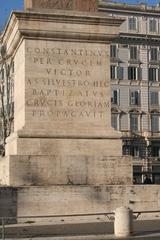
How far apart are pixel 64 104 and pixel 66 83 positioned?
2.34 ft

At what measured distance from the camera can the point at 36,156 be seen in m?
20.1

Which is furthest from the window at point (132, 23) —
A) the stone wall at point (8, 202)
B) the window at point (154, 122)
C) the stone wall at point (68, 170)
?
the stone wall at point (8, 202)

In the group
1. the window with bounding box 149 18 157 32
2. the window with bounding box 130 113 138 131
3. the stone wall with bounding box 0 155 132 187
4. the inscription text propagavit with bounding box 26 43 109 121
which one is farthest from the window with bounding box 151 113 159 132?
the stone wall with bounding box 0 155 132 187

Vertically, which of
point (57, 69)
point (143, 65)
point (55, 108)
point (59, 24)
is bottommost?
point (55, 108)

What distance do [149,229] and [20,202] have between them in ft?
13.1

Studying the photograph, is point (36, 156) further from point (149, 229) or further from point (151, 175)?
point (151, 175)

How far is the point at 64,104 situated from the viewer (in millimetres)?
21188

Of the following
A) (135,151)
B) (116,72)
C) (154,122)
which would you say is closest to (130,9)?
(116,72)

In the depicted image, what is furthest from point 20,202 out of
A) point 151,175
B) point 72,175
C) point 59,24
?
point 151,175

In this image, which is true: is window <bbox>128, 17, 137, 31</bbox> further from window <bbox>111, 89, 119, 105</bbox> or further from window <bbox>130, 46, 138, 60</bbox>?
window <bbox>111, 89, 119, 105</bbox>

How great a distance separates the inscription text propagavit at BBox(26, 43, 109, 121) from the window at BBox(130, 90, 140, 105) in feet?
209

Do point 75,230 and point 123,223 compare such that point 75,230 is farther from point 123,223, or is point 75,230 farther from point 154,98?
point 154,98

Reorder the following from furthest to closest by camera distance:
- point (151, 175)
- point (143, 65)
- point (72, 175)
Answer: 1. point (143, 65)
2. point (151, 175)
3. point (72, 175)

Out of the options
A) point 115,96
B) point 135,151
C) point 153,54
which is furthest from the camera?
point 153,54
